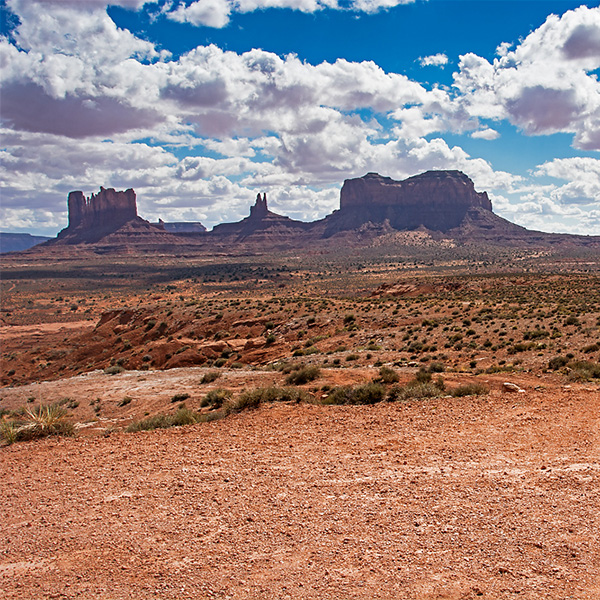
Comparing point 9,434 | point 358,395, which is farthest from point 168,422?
point 358,395

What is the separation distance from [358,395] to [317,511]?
17.0 feet

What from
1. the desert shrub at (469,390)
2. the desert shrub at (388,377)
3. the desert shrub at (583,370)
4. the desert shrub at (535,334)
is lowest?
the desert shrub at (388,377)

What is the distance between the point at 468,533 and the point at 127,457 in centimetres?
568

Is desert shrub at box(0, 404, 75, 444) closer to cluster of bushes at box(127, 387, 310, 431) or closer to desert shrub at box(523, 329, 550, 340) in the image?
cluster of bushes at box(127, 387, 310, 431)

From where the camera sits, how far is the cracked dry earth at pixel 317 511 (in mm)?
4754

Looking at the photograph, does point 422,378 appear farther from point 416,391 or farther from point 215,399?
point 215,399

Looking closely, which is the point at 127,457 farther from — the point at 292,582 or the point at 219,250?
the point at 219,250

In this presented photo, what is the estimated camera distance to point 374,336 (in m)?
22.2

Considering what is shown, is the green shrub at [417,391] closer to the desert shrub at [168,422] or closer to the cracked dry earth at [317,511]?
the cracked dry earth at [317,511]

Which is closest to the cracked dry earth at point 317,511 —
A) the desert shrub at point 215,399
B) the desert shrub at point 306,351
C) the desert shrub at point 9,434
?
the desert shrub at point 9,434

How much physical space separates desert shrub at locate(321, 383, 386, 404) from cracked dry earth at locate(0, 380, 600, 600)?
165cm

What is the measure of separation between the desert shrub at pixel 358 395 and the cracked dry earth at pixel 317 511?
165 centimetres

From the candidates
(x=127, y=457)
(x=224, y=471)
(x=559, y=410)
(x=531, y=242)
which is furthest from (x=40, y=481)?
(x=531, y=242)

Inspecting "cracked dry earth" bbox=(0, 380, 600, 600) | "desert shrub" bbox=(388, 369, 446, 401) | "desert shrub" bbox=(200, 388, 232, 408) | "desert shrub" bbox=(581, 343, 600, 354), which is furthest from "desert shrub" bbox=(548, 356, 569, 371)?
"desert shrub" bbox=(200, 388, 232, 408)
